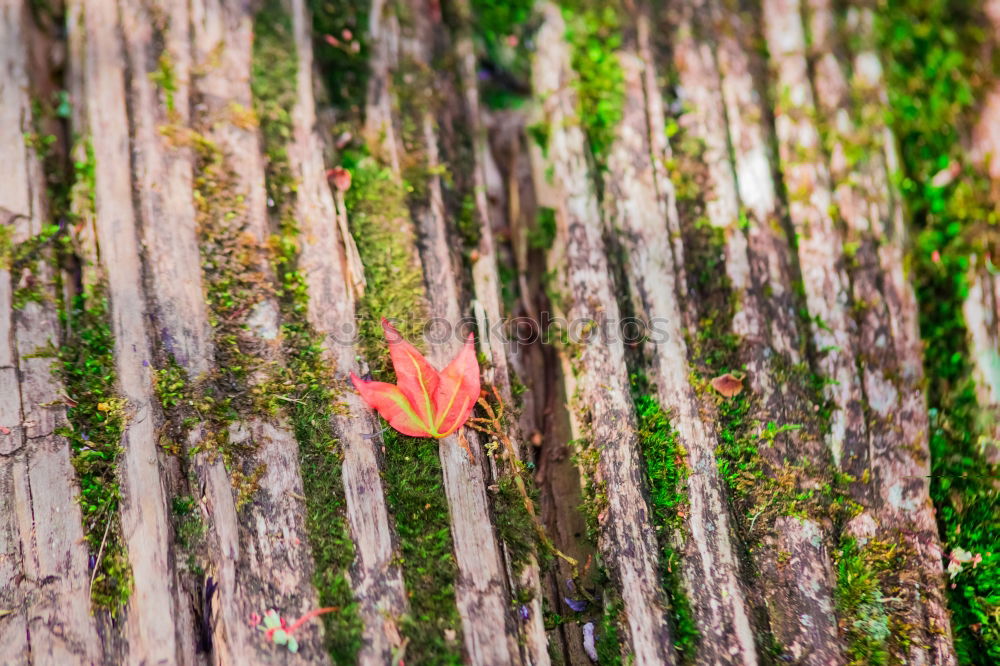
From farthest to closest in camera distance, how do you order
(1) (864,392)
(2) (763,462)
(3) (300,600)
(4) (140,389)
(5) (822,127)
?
(5) (822,127) < (1) (864,392) < (2) (763,462) < (4) (140,389) < (3) (300,600)

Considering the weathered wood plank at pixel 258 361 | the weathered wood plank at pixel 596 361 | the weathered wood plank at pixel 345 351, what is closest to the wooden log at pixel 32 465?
the weathered wood plank at pixel 258 361

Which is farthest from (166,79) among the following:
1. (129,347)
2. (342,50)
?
(129,347)

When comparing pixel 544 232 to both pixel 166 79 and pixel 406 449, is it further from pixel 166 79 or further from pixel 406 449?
pixel 166 79

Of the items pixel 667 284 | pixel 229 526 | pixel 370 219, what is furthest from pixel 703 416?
pixel 229 526

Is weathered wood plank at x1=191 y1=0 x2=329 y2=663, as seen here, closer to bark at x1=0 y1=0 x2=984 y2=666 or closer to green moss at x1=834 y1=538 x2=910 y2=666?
bark at x1=0 y1=0 x2=984 y2=666

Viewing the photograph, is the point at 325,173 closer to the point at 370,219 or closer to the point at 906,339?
the point at 370,219

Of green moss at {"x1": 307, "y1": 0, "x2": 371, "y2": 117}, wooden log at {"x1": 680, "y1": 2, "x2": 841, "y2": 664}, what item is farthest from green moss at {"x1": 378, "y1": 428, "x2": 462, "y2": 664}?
green moss at {"x1": 307, "y1": 0, "x2": 371, "y2": 117}

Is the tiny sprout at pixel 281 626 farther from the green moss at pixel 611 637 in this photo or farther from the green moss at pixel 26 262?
the green moss at pixel 26 262
